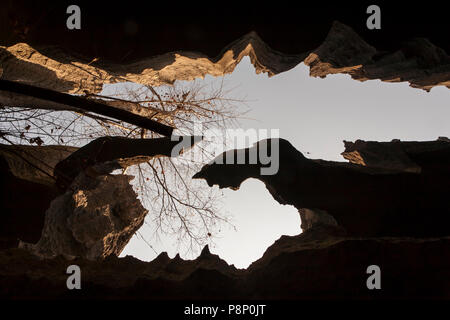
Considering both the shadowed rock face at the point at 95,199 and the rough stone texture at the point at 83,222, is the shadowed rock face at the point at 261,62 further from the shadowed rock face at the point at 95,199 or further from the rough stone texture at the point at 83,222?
the rough stone texture at the point at 83,222

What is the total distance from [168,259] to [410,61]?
16.6 ft

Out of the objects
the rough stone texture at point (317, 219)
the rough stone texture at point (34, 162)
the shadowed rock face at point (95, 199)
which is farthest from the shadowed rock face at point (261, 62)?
the rough stone texture at point (317, 219)

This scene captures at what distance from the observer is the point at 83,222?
13.7 feet

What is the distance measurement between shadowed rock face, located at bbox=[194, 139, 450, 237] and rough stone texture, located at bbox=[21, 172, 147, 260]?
179 centimetres

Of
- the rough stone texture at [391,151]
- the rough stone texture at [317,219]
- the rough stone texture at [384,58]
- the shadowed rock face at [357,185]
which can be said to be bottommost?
the rough stone texture at [317,219]

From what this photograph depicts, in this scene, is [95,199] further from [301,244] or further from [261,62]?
[261,62]

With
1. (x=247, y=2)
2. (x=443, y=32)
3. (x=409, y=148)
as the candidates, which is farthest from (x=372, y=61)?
(x=247, y=2)

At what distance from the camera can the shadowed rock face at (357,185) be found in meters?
3.70

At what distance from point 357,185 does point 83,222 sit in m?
3.90

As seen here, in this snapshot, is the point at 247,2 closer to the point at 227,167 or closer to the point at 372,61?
the point at 372,61

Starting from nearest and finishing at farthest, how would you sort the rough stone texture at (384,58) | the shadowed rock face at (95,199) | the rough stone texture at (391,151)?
the rough stone texture at (391,151) < the shadowed rock face at (95,199) < the rough stone texture at (384,58)

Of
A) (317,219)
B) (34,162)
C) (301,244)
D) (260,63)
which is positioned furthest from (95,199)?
(260,63)

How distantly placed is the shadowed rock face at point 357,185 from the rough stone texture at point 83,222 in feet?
5.87

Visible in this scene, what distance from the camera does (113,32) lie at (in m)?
5.30
